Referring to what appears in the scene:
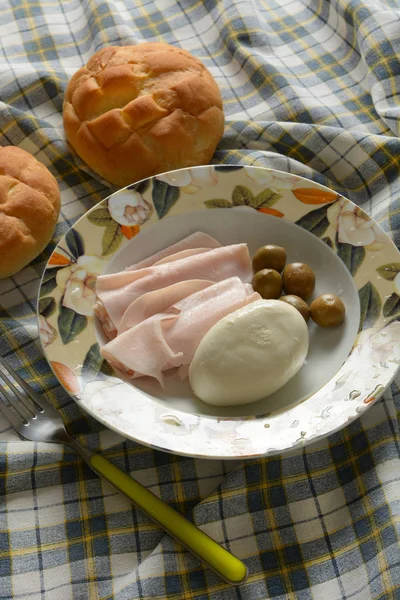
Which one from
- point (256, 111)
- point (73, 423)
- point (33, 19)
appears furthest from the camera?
point (33, 19)

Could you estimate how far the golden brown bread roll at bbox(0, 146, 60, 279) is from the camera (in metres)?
1.47

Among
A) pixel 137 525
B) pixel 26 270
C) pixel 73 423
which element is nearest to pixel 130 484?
pixel 137 525

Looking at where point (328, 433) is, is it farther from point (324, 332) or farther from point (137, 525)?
point (137, 525)

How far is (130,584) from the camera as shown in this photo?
1.16m

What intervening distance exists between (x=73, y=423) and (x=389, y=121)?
121cm

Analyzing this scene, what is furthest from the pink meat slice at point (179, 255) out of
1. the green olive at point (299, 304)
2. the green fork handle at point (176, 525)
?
the green fork handle at point (176, 525)

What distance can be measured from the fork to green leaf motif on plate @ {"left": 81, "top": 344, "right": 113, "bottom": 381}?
139 mm

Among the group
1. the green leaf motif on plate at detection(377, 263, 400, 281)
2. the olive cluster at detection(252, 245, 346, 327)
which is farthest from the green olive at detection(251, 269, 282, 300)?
the green leaf motif on plate at detection(377, 263, 400, 281)

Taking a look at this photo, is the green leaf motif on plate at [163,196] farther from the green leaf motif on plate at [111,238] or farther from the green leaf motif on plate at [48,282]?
the green leaf motif on plate at [48,282]

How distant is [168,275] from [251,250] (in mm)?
242

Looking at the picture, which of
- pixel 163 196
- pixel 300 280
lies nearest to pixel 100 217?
pixel 163 196

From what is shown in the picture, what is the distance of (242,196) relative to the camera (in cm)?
149

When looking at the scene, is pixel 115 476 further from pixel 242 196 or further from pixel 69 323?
pixel 242 196

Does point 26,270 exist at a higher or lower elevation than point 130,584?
higher
